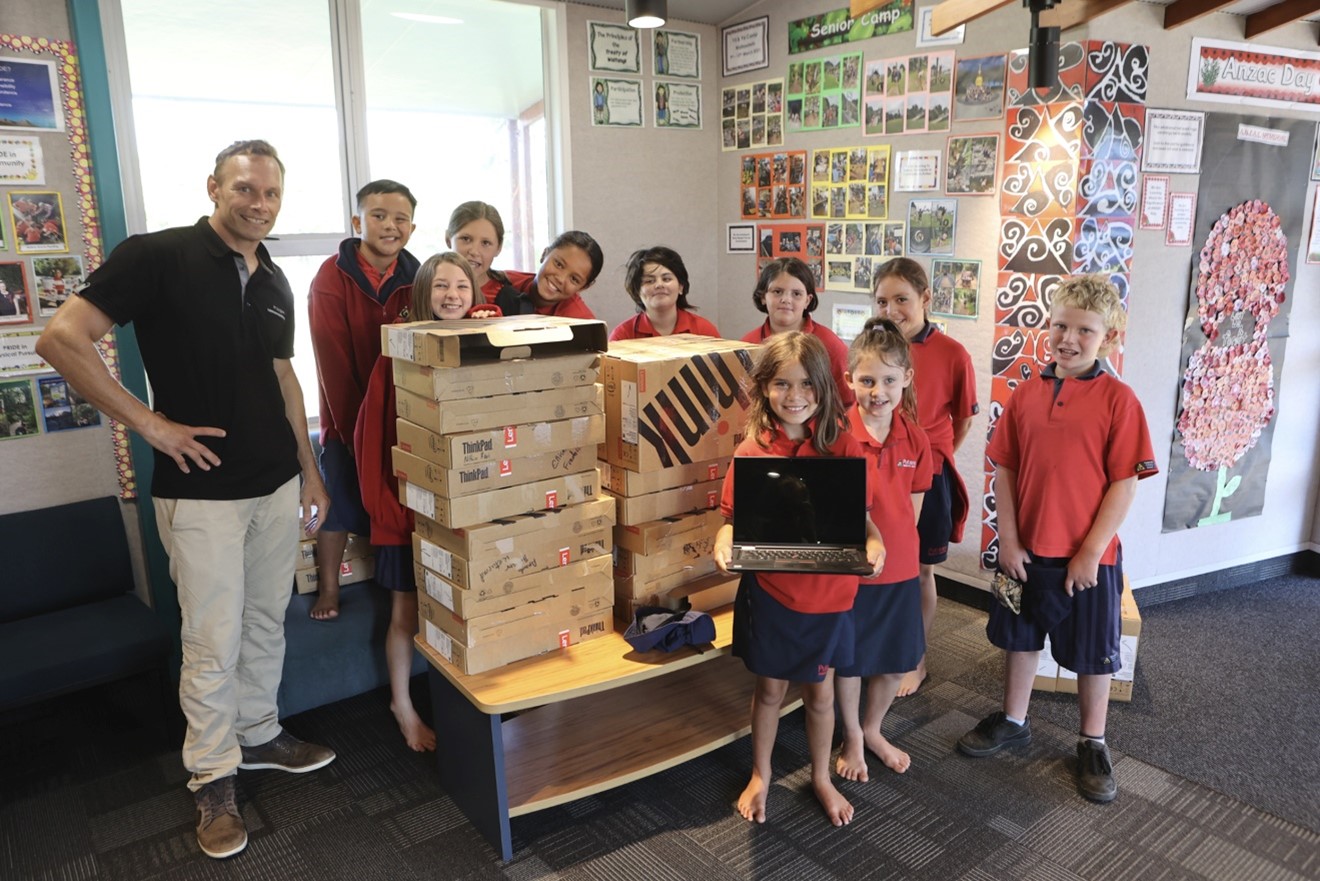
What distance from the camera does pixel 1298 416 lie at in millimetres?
4117

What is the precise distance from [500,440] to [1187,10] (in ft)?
9.65

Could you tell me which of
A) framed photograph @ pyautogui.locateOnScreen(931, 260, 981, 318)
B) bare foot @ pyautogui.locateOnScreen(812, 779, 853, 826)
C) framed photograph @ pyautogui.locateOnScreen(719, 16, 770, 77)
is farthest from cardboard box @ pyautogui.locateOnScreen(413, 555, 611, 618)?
framed photograph @ pyautogui.locateOnScreen(719, 16, 770, 77)

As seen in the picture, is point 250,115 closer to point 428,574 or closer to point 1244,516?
point 428,574

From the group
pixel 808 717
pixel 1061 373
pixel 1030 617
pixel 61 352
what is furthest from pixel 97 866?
pixel 1061 373

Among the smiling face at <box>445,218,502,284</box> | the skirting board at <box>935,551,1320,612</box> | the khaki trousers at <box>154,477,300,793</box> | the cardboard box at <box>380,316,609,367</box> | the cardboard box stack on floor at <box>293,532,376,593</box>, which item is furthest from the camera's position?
the skirting board at <box>935,551,1320,612</box>

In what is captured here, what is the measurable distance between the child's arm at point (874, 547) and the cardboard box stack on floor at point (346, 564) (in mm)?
1584

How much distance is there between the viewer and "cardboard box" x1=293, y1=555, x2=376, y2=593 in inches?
126

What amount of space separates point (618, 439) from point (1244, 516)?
3.19 meters

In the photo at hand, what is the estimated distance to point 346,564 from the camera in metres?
3.26

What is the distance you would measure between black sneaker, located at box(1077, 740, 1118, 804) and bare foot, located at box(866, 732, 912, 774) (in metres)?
0.48

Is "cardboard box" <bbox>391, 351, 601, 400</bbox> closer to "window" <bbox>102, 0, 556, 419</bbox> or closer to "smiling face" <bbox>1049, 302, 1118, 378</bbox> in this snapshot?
"smiling face" <bbox>1049, 302, 1118, 378</bbox>

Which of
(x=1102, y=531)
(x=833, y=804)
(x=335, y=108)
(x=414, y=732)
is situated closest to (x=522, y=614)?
(x=414, y=732)

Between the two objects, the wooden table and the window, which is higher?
the window

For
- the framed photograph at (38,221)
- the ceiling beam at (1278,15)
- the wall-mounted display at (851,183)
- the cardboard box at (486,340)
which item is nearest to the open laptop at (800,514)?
the cardboard box at (486,340)
